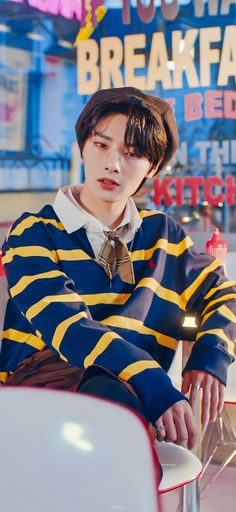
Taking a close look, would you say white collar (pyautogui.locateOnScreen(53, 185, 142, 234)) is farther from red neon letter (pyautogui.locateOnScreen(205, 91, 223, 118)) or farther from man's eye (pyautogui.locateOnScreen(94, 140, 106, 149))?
red neon letter (pyautogui.locateOnScreen(205, 91, 223, 118))

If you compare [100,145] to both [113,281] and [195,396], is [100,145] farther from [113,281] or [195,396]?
[195,396]

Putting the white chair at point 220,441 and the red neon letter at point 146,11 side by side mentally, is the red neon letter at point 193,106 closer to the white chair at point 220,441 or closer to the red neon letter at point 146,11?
the red neon letter at point 146,11

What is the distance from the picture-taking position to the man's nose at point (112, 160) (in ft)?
5.39

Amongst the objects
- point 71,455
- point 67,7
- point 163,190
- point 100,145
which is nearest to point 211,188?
point 163,190

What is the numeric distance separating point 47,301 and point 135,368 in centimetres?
22

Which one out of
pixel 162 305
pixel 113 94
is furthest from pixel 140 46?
pixel 162 305

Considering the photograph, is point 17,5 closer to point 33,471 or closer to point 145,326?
point 145,326

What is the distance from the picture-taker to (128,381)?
1.36 m

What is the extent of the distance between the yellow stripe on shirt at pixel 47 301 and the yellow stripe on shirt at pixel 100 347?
114mm

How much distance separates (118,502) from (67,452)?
0.06 metres

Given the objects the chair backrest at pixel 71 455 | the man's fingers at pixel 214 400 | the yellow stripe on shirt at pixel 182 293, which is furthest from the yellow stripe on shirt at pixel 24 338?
the chair backrest at pixel 71 455

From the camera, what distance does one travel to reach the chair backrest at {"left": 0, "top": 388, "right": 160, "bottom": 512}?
2.33ft

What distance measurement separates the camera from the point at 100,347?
4.58ft

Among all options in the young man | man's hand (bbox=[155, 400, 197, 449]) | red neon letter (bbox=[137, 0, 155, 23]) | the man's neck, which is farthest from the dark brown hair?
red neon letter (bbox=[137, 0, 155, 23])
